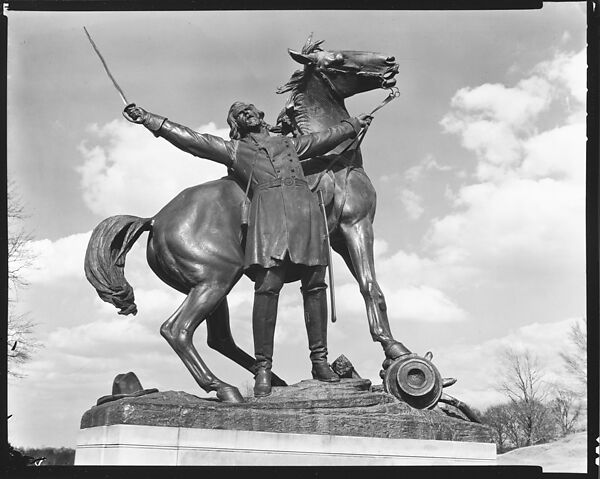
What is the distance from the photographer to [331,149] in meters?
9.52

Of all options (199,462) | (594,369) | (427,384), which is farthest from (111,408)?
(594,369)

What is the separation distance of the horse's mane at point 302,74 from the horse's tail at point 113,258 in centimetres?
213

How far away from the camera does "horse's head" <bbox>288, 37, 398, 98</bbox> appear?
992 centimetres

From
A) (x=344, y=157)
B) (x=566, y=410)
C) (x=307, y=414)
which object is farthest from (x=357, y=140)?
(x=566, y=410)

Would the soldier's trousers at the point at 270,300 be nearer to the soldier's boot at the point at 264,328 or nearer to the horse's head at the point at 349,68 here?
the soldier's boot at the point at 264,328

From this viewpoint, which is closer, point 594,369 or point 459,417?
point 594,369

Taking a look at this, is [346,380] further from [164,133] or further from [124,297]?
[164,133]

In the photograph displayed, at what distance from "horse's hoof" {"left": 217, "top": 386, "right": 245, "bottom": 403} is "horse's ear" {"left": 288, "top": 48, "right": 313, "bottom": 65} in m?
3.39

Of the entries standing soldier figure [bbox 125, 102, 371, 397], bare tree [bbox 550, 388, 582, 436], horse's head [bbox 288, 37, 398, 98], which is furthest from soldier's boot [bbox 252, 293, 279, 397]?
bare tree [bbox 550, 388, 582, 436]

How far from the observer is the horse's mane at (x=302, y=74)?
10070 mm

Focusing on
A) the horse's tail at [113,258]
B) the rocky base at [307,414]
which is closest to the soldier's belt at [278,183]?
the horse's tail at [113,258]

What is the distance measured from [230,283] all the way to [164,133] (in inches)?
57.2

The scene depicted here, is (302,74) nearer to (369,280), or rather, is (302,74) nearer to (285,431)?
(369,280)

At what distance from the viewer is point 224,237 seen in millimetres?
8953
